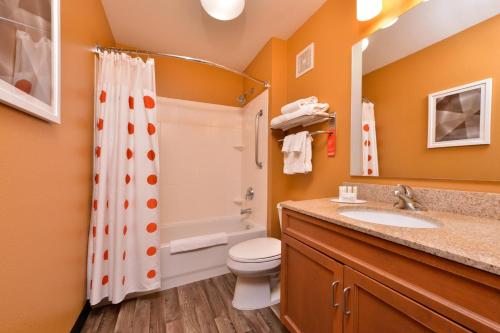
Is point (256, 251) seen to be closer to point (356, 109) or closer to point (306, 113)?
point (306, 113)

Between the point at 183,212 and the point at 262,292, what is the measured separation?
1331 mm

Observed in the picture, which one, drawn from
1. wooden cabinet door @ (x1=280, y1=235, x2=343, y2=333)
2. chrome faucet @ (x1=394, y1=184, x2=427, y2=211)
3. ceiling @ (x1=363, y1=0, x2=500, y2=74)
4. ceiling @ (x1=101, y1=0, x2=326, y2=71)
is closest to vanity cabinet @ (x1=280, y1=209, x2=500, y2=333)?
wooden cabinet door @ (x1=280, y1=235, x2=343, y2=333)

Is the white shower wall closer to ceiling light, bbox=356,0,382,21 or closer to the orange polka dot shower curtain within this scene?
the orange polka dot shower curtain

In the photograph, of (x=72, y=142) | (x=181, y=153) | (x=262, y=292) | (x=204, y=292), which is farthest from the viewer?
(x=181, y=153)

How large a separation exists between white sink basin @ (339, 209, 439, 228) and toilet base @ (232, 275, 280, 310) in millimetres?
918

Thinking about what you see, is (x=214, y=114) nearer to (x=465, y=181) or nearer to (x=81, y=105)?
(x=81, y=105)

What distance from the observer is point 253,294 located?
1444 millimetres

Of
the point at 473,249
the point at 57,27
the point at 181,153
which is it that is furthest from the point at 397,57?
the point at 181,153

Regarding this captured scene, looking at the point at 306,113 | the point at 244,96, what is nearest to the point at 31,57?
the point at 306,113

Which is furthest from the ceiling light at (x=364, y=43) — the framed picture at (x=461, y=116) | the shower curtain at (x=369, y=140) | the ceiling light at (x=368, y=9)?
the framed picture at (x=461, y=116)

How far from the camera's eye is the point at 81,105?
122 cm

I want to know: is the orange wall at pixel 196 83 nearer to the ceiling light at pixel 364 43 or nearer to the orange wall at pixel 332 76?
the orange wall at pixel 332 76

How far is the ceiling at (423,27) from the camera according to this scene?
2.74 ft

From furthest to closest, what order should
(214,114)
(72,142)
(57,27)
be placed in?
1. (214,114)
2. (72,142)
3. (57,27)
